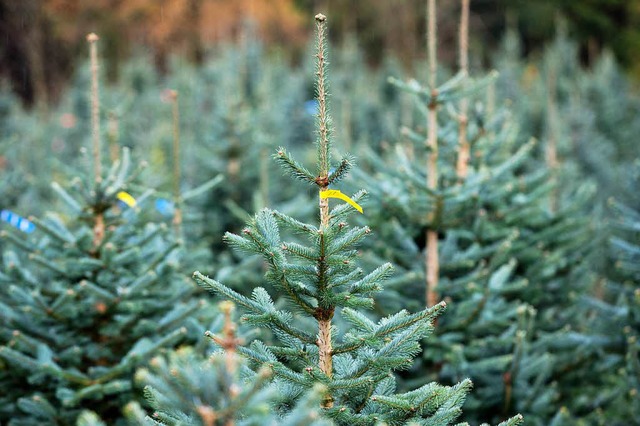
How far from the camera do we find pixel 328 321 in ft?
9.80

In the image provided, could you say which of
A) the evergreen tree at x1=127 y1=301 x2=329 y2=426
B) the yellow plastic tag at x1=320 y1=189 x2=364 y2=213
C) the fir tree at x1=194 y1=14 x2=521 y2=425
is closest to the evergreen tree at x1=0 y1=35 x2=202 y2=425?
the fir tree at x1=194 y1=14 x2=521 y2=425

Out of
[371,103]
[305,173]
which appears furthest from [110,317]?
[371,103]

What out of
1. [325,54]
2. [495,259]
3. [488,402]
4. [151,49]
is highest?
[151,49]

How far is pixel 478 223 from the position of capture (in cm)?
568

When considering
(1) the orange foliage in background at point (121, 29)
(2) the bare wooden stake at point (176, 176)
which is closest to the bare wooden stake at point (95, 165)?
(2) the bare wooden stake at point (176, 176)

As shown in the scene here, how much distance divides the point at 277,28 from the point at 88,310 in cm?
2771

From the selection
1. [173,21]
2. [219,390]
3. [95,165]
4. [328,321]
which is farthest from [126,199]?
[173,21]

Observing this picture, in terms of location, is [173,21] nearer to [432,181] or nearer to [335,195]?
[432,181]

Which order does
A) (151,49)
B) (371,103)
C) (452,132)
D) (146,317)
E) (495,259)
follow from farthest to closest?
1. (151,49)
2. (371,103)
3. (452,132)
4. (495,259)
5. (146,317)

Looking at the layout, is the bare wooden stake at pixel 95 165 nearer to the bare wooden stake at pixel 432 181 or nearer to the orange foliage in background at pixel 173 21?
the bare wooden stake at pixel 432 181

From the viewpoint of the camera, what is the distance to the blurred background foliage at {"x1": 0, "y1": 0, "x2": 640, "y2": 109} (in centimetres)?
2622

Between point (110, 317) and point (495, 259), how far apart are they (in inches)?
115

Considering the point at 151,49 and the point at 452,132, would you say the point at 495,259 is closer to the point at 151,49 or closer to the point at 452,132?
the point at 452,132

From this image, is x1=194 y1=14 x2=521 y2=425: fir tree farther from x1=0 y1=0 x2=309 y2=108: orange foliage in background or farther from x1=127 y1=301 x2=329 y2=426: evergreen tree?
x1=0 y1=0 x2=309 y2=108: orange foliage in background
